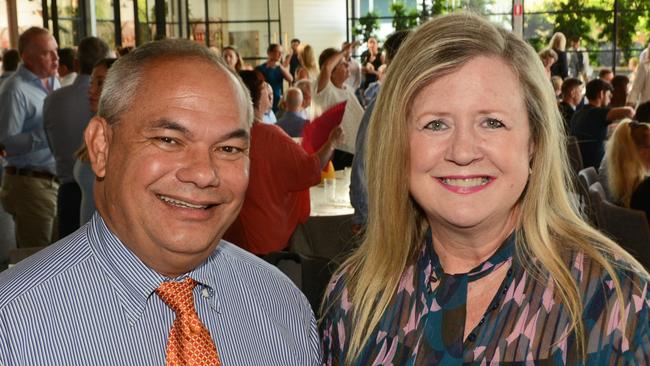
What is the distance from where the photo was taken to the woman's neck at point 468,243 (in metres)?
1.86

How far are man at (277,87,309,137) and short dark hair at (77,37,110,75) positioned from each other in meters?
2.26

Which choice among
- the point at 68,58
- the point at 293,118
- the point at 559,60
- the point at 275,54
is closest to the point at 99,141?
the point at 293,118

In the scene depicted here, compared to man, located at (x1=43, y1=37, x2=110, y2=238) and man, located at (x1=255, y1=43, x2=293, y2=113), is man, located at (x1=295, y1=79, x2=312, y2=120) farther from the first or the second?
man, located at (x1=43, y1=37, x2=110, y2=238)

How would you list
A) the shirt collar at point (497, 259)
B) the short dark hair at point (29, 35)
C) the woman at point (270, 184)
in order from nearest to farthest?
the shirt collar at point (497, 259) < the woman at point (270, 184) < the short dark hair at point (29, 35)

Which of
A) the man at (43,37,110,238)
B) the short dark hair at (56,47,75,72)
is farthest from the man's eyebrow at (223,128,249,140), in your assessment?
the short dark hair at (56,47,75,72)

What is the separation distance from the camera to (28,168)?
20.0ft

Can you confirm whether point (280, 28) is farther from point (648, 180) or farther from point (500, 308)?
point (500, 308)

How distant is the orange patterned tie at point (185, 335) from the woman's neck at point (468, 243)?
560mm

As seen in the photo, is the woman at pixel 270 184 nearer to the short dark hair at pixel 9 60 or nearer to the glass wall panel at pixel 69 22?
the short dark hair at pixel 9 60

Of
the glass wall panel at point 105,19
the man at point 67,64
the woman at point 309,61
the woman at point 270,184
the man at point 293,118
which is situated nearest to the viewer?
the woman at point 270,184

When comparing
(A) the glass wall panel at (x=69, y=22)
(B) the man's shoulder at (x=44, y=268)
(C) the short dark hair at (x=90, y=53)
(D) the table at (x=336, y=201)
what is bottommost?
(D) the table at (x=336, y=201)

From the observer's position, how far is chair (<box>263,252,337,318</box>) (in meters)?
2.78

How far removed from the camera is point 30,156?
6082 millimetres

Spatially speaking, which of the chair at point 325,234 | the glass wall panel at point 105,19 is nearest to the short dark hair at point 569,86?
the chair at point 325,234
